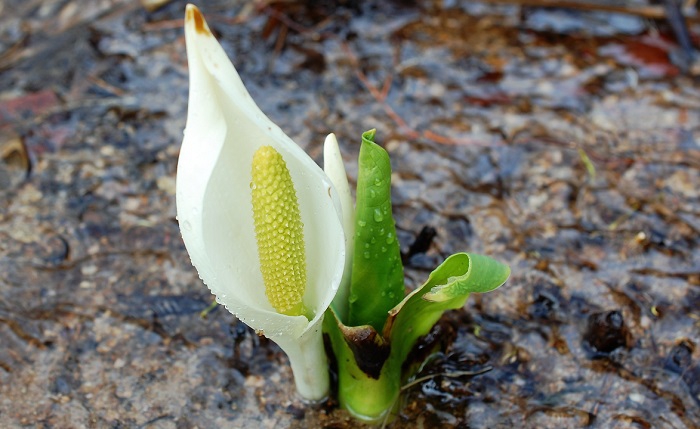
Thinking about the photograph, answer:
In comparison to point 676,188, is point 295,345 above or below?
above

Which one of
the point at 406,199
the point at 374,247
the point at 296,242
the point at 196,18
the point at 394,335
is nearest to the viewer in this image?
the point at 196,18

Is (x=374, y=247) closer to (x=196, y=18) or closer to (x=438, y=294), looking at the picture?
(x=438, y=294)

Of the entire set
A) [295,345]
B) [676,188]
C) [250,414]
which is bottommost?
[250,414]

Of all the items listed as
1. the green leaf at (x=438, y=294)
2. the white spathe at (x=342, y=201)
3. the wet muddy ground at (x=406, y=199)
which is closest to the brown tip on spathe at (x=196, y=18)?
the white spathe at (x=342, y=201)

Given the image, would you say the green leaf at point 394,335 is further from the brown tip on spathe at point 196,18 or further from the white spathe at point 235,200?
the brown tip on spathe at point 196,18

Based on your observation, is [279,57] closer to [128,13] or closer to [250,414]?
[128,13]

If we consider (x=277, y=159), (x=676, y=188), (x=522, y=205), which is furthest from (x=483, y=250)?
(x=277, y=159)

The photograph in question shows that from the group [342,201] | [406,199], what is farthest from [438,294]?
[406,199]

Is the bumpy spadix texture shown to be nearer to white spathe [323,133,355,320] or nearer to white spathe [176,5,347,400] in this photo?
white spathe [176,5,347,400]
